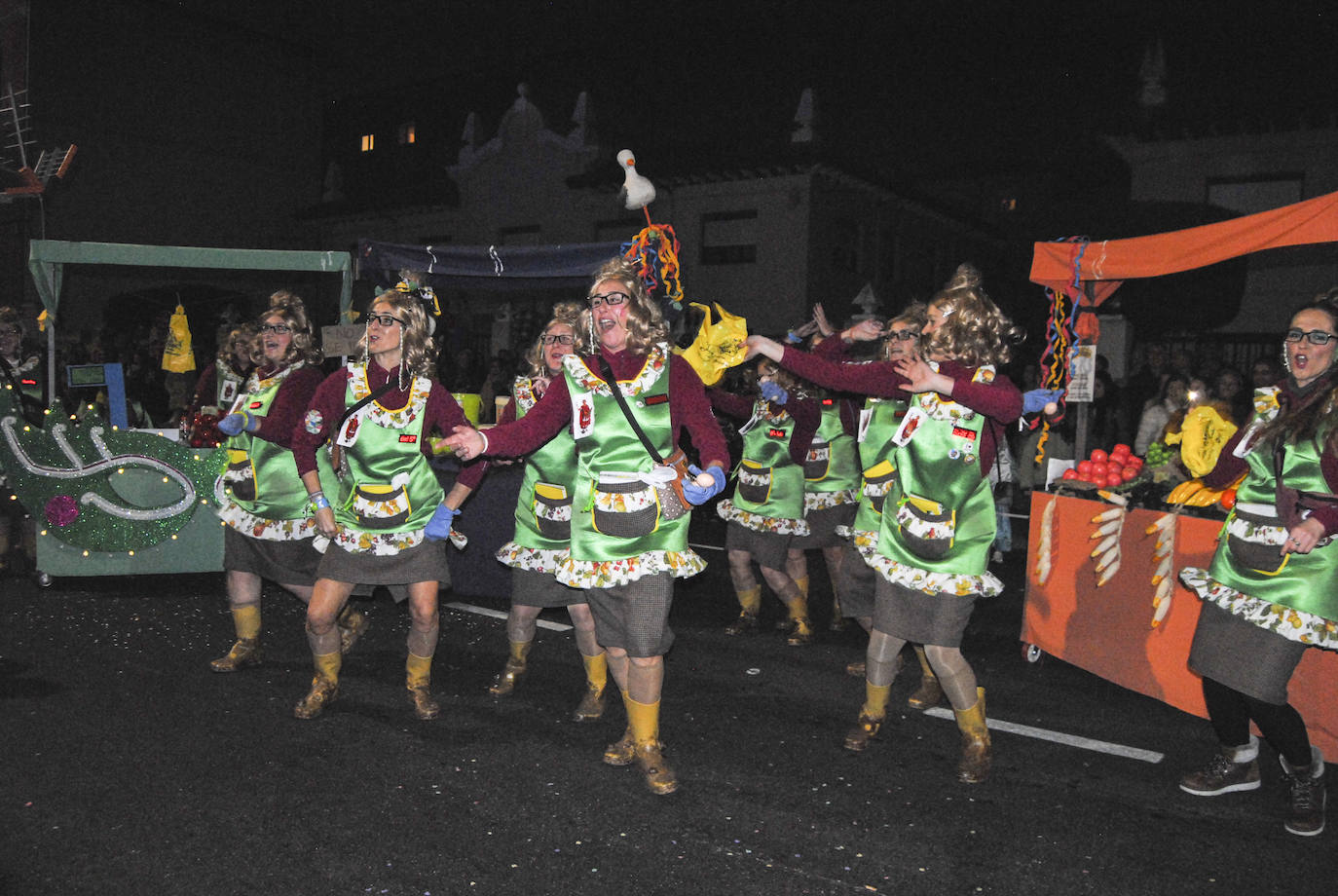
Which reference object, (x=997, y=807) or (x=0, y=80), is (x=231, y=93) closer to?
(x=0, y=80)

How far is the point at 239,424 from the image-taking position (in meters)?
5.07

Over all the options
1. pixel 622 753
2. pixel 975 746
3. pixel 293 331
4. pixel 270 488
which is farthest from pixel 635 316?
pixel 270 488

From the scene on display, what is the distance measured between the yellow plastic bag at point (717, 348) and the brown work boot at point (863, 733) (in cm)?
166

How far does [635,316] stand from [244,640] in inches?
123

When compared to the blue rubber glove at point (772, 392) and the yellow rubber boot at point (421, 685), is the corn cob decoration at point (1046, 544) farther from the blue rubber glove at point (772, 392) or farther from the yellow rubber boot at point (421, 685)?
the yellow rubber boot at point (421, 685)

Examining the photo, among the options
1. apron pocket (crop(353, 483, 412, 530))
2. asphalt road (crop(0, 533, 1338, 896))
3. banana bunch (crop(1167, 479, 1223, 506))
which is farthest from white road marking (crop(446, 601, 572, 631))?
banana bunch (crop(1167, 479, 1223, 506))

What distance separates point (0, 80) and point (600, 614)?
1567cm

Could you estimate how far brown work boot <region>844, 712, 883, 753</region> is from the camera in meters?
4.39

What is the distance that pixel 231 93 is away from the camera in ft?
80.8

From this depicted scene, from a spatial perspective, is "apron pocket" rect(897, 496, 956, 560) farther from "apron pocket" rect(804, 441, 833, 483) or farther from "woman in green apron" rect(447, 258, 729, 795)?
"apron pocket" rect(804, 441, 833, 483)

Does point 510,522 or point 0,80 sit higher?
point 0,80

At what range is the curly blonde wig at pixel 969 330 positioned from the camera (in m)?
4.05

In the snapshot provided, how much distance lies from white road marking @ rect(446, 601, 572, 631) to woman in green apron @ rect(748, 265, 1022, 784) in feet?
9.80

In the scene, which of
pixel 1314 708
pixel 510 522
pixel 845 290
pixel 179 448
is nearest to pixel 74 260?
pixel 179 448
